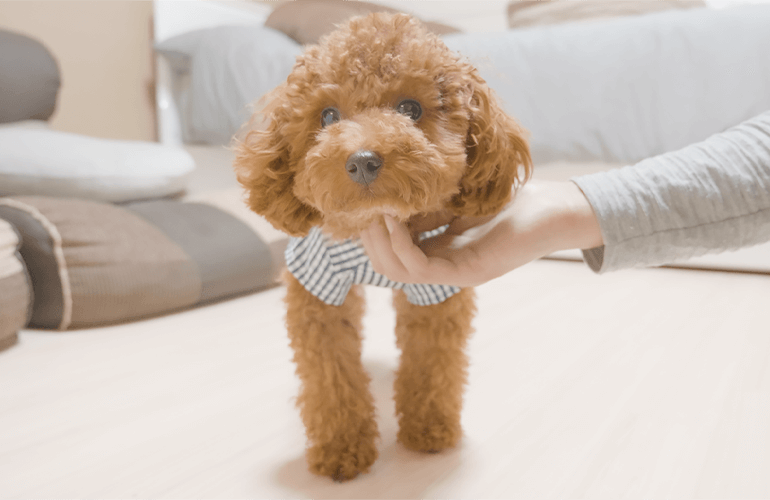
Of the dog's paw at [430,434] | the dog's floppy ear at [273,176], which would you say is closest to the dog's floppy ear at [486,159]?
the dog's floppy ear at [273,176]

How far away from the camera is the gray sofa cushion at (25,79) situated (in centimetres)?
181

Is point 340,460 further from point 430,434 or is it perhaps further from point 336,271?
point 336,271

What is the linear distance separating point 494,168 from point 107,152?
1477mm

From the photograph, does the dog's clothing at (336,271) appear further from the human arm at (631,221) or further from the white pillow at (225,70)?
the white pillow at (225,70)

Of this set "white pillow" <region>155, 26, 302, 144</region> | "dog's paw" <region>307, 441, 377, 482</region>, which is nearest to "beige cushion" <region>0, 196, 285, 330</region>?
"white pillow" <region>155, 26, 302, 144</region>

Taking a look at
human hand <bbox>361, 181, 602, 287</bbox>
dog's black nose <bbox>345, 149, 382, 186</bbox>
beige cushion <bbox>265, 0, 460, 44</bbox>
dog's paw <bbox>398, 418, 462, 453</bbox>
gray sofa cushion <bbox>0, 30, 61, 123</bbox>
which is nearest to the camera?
dog's black nose <bbox>345, 149, 382, 186</bbox>

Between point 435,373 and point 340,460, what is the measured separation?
0.19 metres

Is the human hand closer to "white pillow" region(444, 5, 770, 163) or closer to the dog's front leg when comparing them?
the dog's front leg

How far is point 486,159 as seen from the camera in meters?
0.68

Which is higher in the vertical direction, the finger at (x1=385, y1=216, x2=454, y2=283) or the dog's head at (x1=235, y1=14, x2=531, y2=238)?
the dog's head at (x1=235, y1=14, x2=531, y2=238)

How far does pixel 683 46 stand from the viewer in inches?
68.4

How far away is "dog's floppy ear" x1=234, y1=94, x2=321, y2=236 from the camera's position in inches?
28.0

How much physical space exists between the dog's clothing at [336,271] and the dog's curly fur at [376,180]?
0.06 feet

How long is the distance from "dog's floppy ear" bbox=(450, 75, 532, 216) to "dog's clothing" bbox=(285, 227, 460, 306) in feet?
0.49
